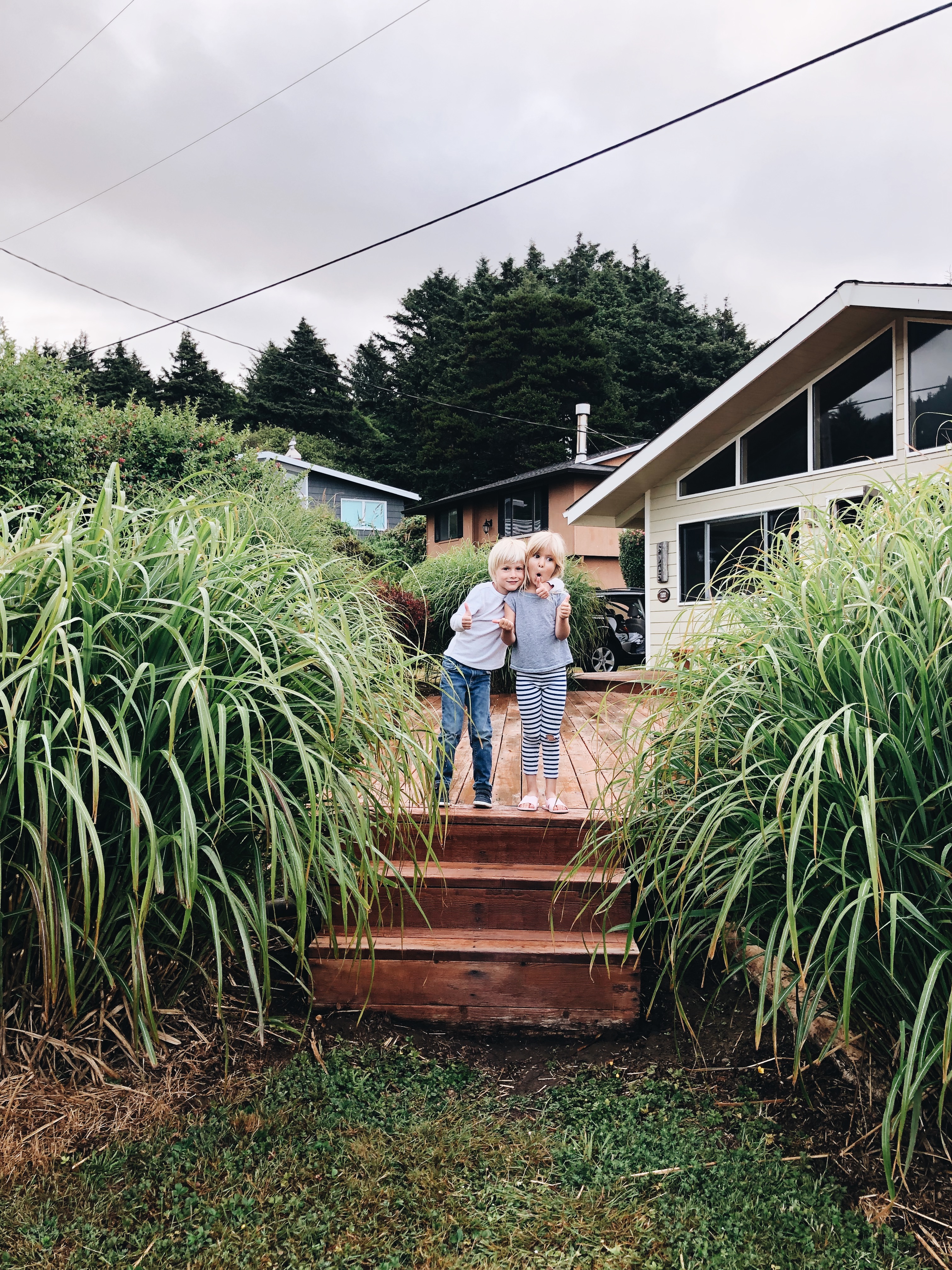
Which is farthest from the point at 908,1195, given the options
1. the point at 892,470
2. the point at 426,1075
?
the point at 892,470

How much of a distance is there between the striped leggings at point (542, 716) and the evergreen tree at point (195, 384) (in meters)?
36.8

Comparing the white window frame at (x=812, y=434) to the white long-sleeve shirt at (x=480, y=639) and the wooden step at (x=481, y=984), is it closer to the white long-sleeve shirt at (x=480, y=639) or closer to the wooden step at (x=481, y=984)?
the white long-sleeve shirt at (x=480, y=639)

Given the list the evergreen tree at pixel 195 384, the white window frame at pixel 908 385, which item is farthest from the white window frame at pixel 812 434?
the evergreen tree at pixel 195 384

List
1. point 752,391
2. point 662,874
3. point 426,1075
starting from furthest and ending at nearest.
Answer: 1. point 752,391
2. point 426,1075
3. point 662,874

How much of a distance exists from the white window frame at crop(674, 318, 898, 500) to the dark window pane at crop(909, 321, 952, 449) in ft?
0.17

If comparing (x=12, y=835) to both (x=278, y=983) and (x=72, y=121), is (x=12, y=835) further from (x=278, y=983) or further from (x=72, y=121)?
(x=72, y=121)

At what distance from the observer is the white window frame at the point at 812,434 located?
8469 millimetres

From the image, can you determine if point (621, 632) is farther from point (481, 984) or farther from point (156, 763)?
point (156, 763)

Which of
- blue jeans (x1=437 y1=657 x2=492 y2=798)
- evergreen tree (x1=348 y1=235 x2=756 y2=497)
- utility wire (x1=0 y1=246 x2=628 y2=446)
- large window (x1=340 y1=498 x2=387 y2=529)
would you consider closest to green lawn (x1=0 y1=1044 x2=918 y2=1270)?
blue jeans (x1=437 y1=657 x2=492 y2=798)

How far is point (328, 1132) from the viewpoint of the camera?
1.78m

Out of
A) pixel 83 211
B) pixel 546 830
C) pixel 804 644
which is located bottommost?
pixel 546 830

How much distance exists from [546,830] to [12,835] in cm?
178

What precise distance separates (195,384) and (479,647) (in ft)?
127

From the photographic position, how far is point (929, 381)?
828cm
